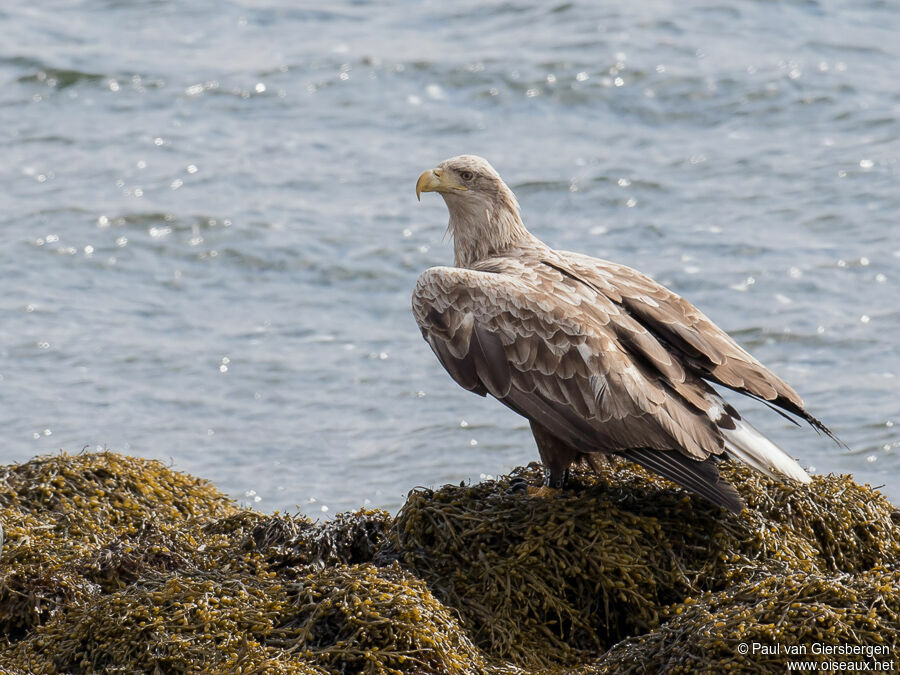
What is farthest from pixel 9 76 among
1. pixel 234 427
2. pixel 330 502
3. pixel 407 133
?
pixel 330 502

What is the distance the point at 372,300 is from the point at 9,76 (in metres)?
7.00

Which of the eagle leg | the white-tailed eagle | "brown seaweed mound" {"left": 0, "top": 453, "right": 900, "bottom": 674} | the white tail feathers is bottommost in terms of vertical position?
"brown seaweed mound" {"left": 0, "top": 453, "right": 900, "bottom": 674}

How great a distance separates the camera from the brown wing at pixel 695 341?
5.57 m

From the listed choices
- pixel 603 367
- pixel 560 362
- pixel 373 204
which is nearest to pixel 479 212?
pixel 560 362

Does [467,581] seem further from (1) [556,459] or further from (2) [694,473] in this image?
(2) [694,473]

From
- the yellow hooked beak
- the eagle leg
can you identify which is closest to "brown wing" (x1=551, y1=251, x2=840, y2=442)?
the eagle leg

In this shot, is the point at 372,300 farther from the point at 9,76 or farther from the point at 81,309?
the point at 9,76

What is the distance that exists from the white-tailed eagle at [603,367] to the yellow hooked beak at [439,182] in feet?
2.58

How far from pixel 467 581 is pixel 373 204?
25.6ft

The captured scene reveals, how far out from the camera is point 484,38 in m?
16.0

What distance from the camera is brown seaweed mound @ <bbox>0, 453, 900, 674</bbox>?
433cm

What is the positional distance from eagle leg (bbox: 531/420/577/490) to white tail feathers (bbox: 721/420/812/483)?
0.67 metres

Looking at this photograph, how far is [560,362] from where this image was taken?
558 centimetres

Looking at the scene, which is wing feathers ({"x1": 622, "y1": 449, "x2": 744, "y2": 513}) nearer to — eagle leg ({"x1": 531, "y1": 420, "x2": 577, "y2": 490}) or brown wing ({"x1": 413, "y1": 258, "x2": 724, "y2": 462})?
brown wing ({"x1": 413, "y1": 258, "x2": 724, "y2": 462})
